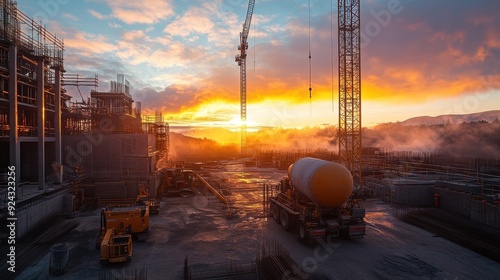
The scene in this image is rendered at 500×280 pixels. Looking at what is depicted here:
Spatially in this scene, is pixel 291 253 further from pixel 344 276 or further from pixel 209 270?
pixel 209 270

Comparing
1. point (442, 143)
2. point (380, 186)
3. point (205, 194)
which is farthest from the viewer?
point (442, 143)

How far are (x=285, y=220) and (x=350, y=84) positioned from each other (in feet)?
80.1

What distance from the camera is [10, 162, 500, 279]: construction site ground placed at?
11141mm

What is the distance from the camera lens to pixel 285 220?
16.0 metres

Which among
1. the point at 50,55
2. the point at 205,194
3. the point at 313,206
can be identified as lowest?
the point at 205,194

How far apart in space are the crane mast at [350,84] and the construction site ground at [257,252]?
17295 millimetres

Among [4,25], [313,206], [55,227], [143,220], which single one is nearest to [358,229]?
[313,206]

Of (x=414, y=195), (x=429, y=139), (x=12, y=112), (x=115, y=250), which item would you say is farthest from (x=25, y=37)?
(x=429, y=139)

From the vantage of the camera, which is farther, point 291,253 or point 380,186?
point 380,186

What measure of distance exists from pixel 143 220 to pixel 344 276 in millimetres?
9589

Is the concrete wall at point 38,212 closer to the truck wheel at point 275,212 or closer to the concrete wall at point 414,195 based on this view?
the truck wheel at point 275,212

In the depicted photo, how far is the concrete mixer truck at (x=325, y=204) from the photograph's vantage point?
13.0 metres

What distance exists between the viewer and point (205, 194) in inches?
1091

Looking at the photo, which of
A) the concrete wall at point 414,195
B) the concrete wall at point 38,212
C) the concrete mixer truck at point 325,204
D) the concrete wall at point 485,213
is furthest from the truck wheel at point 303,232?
the concrete wall at point 38,212
